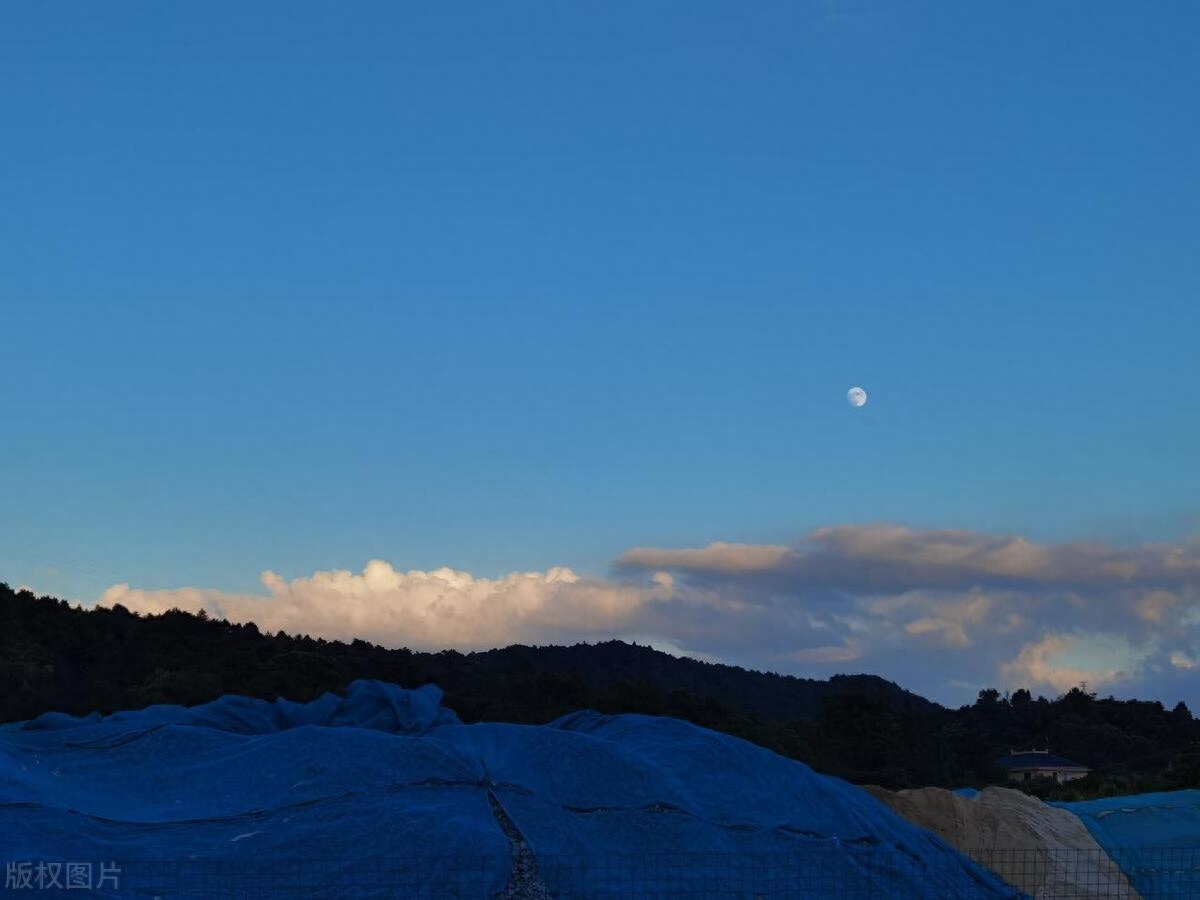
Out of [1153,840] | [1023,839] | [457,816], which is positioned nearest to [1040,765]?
[1153,840]

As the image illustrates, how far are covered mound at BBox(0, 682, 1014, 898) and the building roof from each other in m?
34.6

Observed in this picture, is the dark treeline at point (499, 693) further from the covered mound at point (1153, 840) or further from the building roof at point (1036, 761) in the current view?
the covered mound at point (1153, 840)

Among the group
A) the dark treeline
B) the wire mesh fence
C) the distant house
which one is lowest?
the wire mesh fence

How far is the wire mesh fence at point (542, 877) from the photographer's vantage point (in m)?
9.24

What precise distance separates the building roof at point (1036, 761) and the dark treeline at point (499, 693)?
0.69 meters

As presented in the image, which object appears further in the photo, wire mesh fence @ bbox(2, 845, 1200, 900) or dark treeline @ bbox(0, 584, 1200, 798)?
dark treeline @ bbox(0, 584, 1200, 798)

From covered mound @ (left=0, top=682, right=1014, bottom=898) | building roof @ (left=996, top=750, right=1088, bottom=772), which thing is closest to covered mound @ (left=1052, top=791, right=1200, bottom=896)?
covered mound @ (left=0, top=682, right=1014, bottom=898)

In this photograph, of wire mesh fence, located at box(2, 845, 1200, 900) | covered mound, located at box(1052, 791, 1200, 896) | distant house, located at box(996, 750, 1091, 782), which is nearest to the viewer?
wire mesh fence, located at box(2, 845, 1200, 900)

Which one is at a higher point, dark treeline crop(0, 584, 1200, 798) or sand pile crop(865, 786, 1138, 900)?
dark treeline crop(0, 584, 1200, 798)

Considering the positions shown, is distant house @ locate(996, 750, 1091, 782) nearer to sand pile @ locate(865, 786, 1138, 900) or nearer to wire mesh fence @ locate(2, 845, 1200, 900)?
sand pile @ locate(865, 786, 1138, 900)

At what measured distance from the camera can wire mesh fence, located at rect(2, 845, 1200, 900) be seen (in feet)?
30.3

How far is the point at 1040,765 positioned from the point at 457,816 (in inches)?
1493

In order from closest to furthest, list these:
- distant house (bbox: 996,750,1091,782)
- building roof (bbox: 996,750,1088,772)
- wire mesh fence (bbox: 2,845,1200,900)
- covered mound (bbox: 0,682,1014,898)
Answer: wire mesh fence (bbox: 2,845,1200,900) < covered mound (bbox: 0,682,1014,898) < distant house (bbox: 996,750,1091,782) < building roof (bbox: 996,750,1088,772)

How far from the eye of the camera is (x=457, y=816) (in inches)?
393
